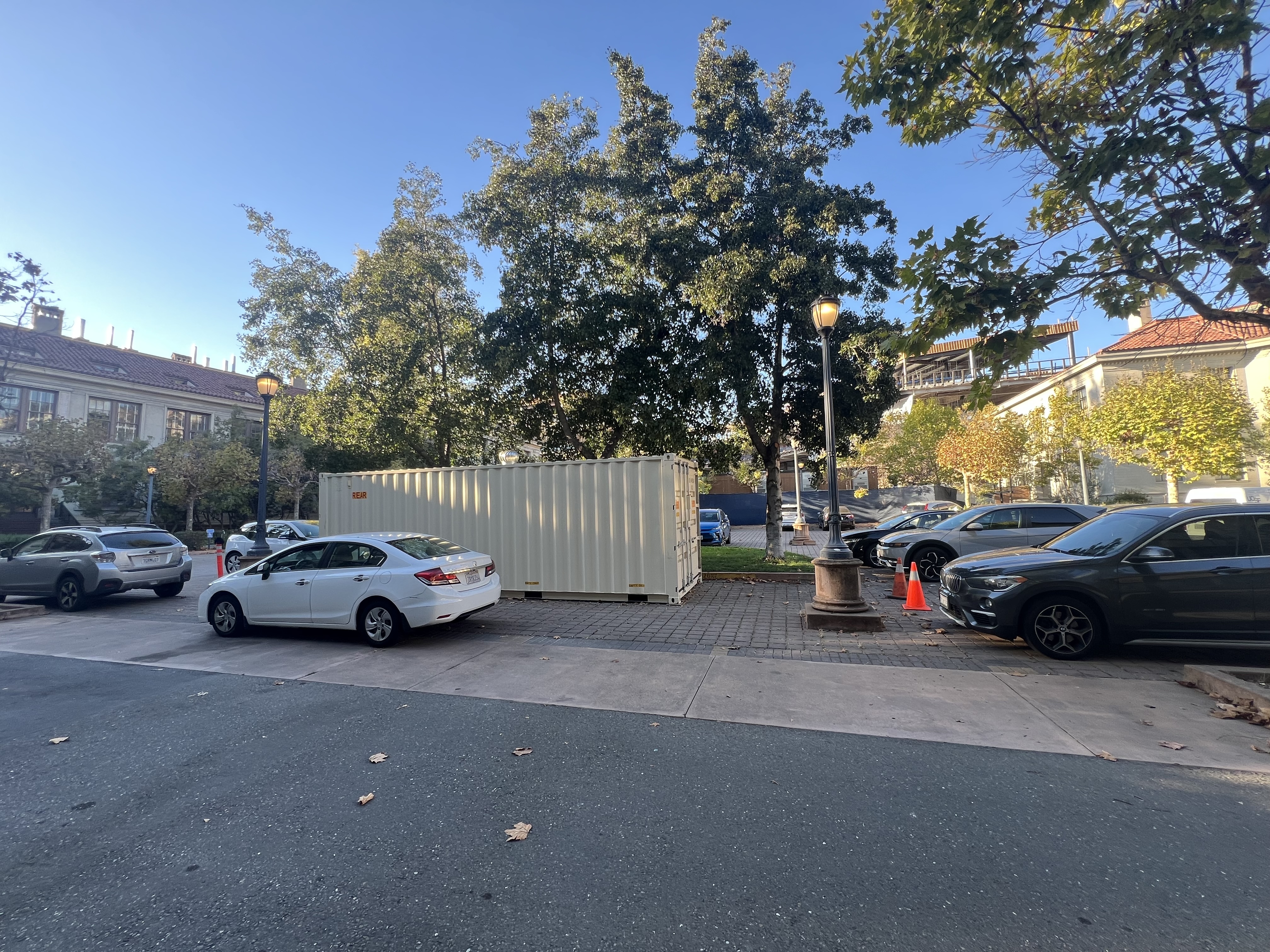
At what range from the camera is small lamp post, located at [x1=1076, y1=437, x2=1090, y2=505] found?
27.0 metres

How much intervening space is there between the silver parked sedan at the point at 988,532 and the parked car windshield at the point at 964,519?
1cm

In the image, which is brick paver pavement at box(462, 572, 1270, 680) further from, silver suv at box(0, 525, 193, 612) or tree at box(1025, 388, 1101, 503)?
tree at box(1025, 388, 1101, 503)

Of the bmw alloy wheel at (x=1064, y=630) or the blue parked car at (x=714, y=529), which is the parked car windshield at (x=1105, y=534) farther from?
the blue parked car at (x=714, y=529)

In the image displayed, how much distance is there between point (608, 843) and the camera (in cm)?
306

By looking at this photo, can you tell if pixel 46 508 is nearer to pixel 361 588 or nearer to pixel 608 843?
pixel 361 588

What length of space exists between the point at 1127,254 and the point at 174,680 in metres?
9.93

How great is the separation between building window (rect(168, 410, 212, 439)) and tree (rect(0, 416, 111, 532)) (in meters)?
8.65

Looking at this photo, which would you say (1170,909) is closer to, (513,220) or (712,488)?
(513,220)

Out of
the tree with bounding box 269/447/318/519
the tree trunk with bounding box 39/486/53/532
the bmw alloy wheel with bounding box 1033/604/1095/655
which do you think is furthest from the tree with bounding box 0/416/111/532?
the bmw alloy wheel with bounding box 1033/604/1095/655

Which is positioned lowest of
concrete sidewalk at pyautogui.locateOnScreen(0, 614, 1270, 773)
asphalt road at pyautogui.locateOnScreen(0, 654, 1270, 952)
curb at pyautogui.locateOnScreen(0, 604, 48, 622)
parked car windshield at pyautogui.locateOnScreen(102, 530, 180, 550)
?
asphalt road at pyautogui.locateOnScreen(0, 654, 1270, 952)

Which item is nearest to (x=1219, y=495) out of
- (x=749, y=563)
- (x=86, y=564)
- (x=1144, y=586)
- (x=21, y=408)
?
(x=749, y=563)

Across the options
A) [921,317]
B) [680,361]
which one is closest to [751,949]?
[921,317]

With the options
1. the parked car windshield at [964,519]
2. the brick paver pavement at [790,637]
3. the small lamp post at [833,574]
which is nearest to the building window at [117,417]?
the brick paver pavement at [790,637]

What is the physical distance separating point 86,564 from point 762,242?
15.0 metres
